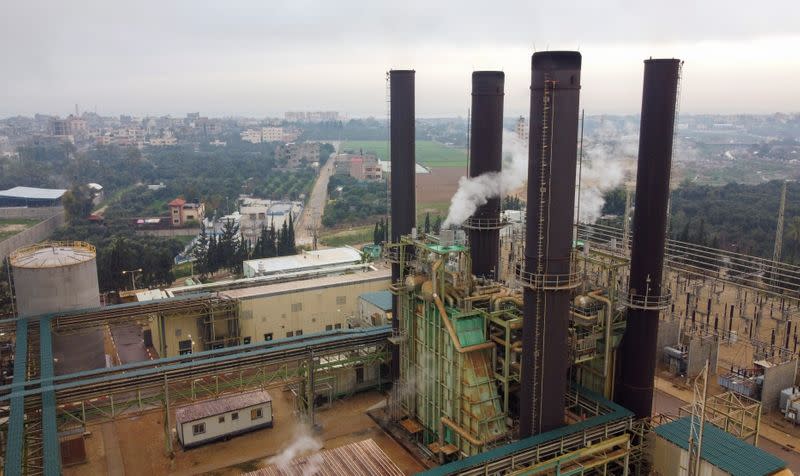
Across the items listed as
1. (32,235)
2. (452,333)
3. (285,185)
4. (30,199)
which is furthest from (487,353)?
(285,185)

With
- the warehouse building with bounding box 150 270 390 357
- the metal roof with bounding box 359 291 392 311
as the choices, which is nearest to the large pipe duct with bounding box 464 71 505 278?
the metal roof with bounding box 359 291 392 311

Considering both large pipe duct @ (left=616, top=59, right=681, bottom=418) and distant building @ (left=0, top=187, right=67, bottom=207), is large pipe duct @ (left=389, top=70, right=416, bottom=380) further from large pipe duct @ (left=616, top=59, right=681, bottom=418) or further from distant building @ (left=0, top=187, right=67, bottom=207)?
distant building @ (left=0, top=187, right=67, bottom=207)

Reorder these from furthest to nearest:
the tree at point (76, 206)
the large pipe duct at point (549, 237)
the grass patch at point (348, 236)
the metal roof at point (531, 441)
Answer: the tree at point (76, 206) < the grass patch at point (348, 236) < the large pipe duct at point (549, 237) < the metal roof at point (531, 441)

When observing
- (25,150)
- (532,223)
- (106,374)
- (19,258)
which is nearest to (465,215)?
(532,223)

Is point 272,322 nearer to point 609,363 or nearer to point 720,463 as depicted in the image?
point 609,363

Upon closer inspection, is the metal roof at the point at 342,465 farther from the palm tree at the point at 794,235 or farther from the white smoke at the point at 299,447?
the palm tree at the point at 794,235

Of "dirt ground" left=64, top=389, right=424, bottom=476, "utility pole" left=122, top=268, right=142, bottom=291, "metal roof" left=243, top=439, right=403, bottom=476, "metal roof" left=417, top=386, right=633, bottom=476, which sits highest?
"metal roof" left=417, top=386, right=633, bottom=476

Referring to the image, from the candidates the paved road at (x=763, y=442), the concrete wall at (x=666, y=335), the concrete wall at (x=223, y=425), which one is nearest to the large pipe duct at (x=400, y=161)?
the concrete wall at (x=223, y=425)
